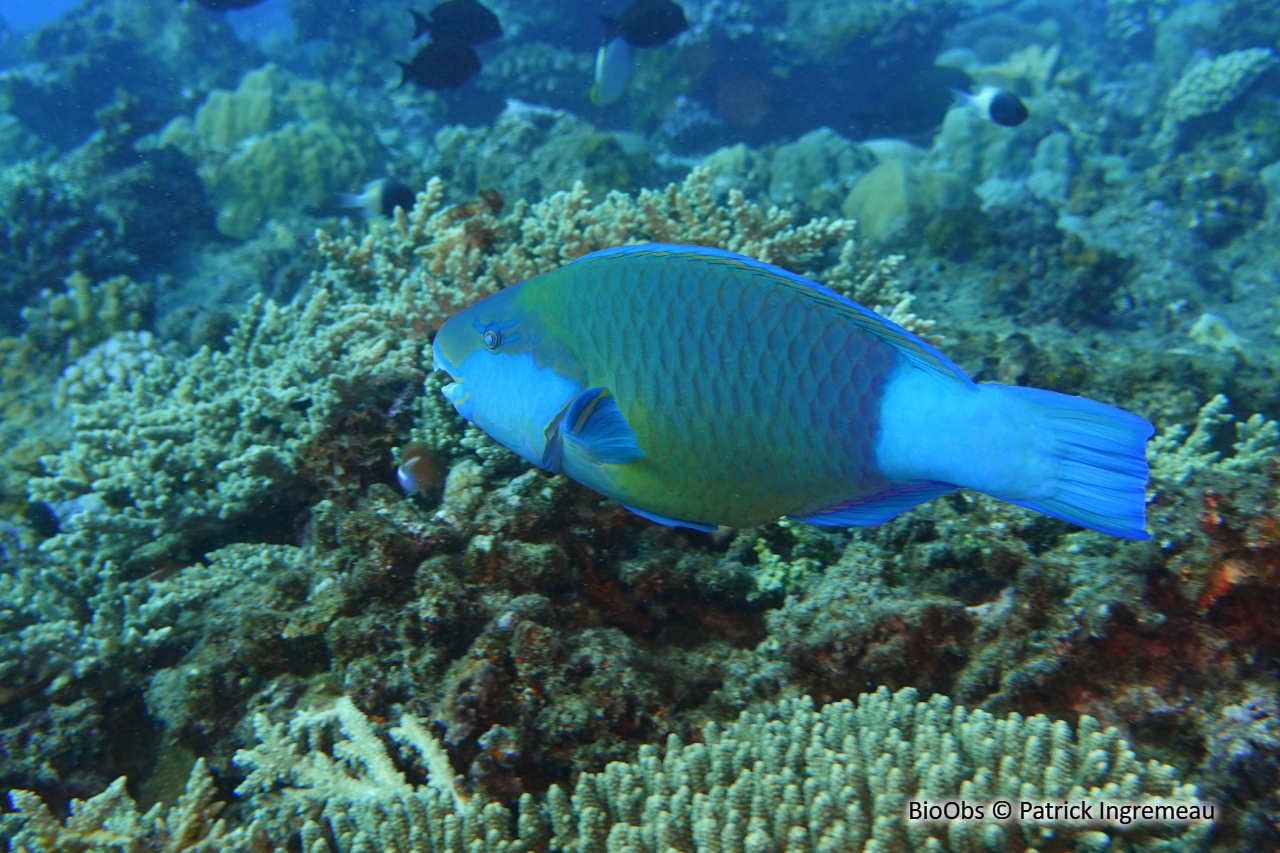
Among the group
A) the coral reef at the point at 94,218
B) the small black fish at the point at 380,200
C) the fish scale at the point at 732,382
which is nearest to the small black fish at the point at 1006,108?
the small black fish at the point at 380,200

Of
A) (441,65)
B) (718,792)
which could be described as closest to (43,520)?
(718,792)

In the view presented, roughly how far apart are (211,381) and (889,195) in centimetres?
689

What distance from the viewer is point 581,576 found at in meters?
2.55

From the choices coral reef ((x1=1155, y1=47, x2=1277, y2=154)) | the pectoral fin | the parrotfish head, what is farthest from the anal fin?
coral reef ((x1=1155, y1=47, x2=1277, y2=154))

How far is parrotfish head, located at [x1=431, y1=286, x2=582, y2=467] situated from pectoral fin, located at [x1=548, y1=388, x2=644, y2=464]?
8cm

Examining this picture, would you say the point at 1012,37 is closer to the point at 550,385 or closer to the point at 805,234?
the point at 805,234

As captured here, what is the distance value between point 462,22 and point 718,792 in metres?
8.77

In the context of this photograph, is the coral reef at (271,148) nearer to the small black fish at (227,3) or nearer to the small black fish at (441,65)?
the small black fish at (227,3)

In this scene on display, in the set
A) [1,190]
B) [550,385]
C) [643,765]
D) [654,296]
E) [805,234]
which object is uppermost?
[1,190]

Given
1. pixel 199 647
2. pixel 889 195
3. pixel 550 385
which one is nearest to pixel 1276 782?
pixel 550 385

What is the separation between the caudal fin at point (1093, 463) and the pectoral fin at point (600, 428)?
37.7 inches

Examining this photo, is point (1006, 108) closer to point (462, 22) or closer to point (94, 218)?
point (462, 22)

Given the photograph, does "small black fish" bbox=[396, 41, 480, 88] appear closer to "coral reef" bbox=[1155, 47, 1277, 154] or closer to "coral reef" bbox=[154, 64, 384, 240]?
"coral reef" bbox=[154, 64, 384, 240]

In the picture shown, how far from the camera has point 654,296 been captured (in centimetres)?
179
